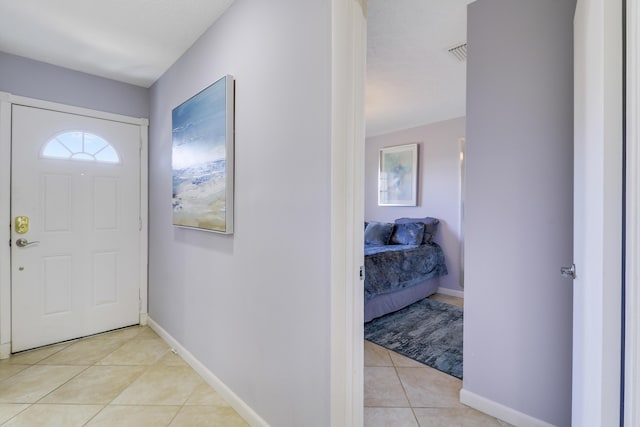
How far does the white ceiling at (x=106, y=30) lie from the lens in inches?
71.5

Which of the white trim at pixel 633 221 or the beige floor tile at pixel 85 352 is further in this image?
the beige floor tile at pixel 85 352

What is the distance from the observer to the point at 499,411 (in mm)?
1654

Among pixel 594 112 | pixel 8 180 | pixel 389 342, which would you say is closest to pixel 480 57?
pixel 594 112

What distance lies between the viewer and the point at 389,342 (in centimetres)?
263

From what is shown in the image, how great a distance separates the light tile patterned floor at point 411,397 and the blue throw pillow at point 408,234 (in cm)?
186

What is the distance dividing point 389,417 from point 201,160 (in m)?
1.99

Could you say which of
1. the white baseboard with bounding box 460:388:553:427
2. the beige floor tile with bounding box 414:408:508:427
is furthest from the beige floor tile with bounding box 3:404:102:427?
the white baseboard with bounding box 460:388:553:427

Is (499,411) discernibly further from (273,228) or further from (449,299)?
(449,299)

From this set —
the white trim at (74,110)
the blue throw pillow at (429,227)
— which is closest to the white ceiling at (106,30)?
the white trim at (74,110)

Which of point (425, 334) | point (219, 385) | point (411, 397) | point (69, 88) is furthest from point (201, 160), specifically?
point (425, 334)

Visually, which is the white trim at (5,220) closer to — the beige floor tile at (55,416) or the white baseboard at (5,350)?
the white baseboard at (5,350)

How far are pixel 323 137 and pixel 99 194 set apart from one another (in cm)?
262

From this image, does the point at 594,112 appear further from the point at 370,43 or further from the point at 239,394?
the point at 239,394

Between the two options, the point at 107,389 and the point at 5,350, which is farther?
the point at 5,350
